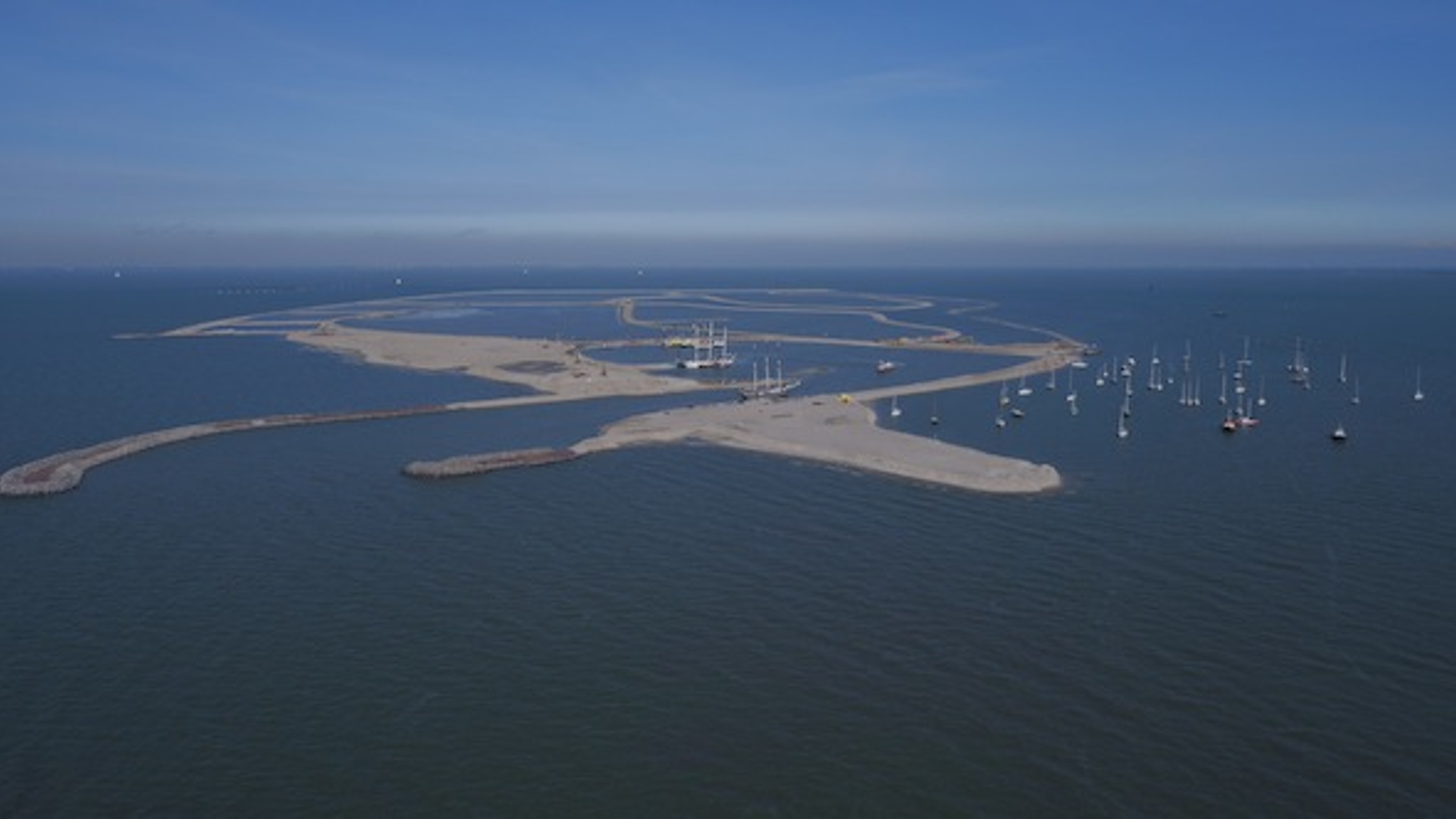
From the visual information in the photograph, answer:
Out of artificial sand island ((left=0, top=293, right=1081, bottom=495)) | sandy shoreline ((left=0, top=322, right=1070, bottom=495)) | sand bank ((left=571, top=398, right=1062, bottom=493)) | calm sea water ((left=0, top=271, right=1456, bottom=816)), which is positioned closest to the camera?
calm sea water ((left=0, top=271, right=1456, bottom=816))

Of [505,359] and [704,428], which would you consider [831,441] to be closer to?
[704,428]

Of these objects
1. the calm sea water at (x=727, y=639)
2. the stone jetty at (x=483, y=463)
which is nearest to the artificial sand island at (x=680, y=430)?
the stone jetty at (x=483, y=463)

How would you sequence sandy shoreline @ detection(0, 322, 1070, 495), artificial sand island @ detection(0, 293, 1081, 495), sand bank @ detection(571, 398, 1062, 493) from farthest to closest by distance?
artificial sand island @ detection(0, 293, 1081, 495) < sandy shoreline @ detection(0, 322, 1070, 495) < sand bank @ detection(571, 398, 1062, 493)

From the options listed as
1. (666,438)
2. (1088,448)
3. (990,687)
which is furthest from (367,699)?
(1088,448)

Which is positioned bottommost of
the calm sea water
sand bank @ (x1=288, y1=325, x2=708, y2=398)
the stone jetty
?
the calm sea water

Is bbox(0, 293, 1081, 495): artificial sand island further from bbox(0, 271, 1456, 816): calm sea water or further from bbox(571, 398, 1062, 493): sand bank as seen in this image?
bbox(0, 271, 1456, 816): calm sea water

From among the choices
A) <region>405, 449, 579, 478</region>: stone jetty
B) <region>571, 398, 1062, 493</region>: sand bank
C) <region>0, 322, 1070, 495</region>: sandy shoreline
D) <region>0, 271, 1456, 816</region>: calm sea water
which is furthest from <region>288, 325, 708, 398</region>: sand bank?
<region>0, 271, 1456, 816</region>: calm sea water

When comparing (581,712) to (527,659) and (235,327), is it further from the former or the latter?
(235,327)

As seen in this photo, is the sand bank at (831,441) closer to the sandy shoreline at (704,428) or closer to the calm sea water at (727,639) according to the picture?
the sandy shoreline at (704,428)
